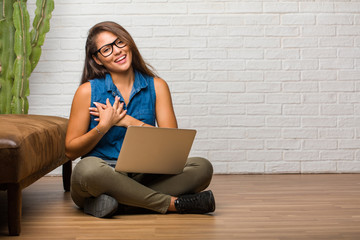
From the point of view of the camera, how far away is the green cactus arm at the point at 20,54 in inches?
123

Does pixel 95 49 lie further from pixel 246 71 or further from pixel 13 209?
pixel 246 71

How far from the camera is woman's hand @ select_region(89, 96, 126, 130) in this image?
6.89ft

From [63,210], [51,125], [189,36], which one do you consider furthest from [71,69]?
[63,210]

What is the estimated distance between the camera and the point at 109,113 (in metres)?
2.12

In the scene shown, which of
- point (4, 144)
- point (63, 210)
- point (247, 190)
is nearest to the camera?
point (4, 144)

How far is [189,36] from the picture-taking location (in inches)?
135

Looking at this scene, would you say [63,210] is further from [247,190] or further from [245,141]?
[245,141]

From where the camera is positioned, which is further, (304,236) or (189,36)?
(189,36)

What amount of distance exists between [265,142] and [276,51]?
595 mm

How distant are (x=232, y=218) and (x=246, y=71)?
5.22ft

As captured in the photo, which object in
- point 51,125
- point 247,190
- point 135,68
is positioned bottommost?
point 247,190

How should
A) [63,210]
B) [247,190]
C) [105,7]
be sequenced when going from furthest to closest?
[105,7] < [247,190] < [63,210]

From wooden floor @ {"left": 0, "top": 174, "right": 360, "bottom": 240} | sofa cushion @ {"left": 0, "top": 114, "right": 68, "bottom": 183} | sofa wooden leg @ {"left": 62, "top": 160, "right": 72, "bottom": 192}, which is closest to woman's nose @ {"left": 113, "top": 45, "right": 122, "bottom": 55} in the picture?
sofa cushion @ {"left": 0, "top": 114, "right": 68, "bottom": 183}

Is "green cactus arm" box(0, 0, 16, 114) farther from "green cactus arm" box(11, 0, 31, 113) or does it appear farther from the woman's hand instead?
the woman's hand
